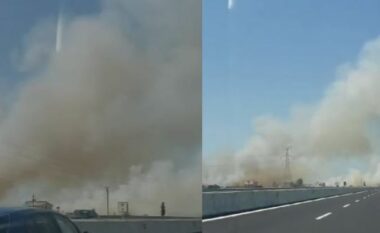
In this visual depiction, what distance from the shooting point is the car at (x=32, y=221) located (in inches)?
175

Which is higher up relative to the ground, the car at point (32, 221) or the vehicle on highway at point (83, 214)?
the car at point (32, 221)

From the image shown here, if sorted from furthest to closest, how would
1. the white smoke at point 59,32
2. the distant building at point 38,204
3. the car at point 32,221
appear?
the white smoke at point 59,32 < the distant building at point 38,204 < the car at point 32,221

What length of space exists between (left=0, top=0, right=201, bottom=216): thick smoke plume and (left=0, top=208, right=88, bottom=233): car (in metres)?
1.13

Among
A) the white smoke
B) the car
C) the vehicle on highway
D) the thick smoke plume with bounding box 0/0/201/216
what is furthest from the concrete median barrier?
the car

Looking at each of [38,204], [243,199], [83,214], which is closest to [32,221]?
[38,204]

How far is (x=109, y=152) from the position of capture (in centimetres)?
781

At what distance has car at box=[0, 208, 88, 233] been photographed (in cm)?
Result: 445

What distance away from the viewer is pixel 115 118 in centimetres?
787

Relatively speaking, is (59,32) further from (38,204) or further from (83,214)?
(83,214)

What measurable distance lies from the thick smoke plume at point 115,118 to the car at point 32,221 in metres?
1.13

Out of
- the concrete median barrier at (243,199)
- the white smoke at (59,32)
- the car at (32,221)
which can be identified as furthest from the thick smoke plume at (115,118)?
the concrete median barrier at (243,199)

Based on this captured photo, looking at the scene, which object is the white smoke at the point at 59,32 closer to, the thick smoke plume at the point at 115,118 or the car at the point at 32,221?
the thick smoke plume at the point at 115,118

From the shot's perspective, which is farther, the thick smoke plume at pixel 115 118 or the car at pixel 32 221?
the thick smoke plume at pixel 115 118

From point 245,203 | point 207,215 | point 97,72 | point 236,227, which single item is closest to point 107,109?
point 97,72
